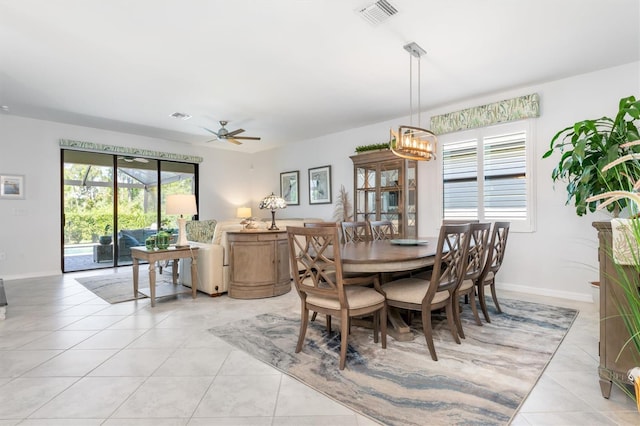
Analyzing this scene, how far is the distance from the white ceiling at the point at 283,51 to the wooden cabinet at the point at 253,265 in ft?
6.16

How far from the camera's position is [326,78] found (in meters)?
3.71

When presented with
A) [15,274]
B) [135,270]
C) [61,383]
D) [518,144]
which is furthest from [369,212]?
[15,274]

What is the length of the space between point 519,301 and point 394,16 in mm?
3233

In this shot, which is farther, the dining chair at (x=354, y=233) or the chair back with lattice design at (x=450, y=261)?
the dining chair at (x=354, y=233)

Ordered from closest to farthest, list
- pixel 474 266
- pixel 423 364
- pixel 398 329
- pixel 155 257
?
pixel 423 364 → pixel 398 329 → pixel 474 266 → pixel 155 257

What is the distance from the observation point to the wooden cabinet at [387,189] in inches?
189

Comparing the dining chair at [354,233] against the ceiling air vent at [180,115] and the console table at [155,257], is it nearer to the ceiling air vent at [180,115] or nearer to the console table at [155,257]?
the console table at [155,257]

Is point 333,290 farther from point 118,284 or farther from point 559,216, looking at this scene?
point 118,284

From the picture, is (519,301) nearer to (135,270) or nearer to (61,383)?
(61,383)

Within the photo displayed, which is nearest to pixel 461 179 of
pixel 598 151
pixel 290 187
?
pixel 598 151

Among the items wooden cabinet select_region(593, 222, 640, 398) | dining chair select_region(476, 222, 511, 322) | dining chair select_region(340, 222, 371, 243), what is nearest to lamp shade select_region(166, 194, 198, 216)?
dining chair select_region(340, 222, 371, 243)

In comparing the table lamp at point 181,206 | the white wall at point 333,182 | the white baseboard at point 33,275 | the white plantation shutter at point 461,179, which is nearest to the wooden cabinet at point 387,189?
the white wall at point 333,182

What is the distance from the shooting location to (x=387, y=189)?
5000 mm

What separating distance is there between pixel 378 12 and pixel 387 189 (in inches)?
112
